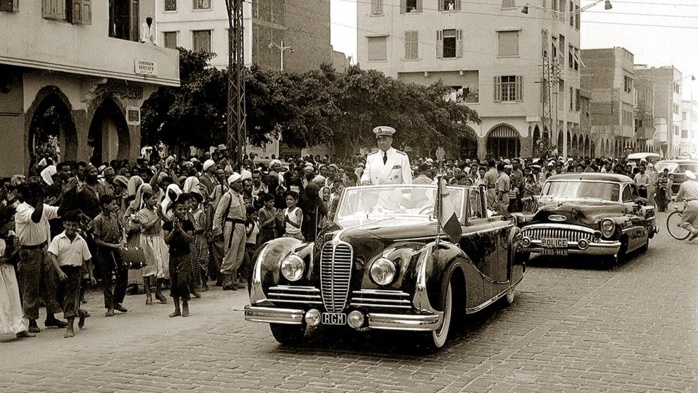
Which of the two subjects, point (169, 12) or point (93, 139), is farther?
point (169, 12)

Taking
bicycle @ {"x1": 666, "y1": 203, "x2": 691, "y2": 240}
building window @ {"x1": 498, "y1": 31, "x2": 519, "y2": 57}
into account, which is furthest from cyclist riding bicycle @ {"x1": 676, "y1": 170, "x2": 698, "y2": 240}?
building window @ {"x1": 498, "y1": 31, "x2": 519, "y2": 57}

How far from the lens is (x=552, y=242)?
1598 cm

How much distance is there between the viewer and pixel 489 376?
26.7ft

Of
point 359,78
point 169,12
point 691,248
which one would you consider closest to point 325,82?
point 359,78

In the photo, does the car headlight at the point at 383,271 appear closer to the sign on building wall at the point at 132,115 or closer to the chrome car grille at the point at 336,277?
the chrome car grille at the point at 336,277

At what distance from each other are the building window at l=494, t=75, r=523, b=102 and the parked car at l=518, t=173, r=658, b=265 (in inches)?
1572

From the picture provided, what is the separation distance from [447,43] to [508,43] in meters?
4.18

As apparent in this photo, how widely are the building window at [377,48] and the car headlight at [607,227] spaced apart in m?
46.5

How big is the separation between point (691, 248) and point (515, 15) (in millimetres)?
39811

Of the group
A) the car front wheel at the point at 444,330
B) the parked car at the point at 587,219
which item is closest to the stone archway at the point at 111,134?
the parked car at the point at 587,219

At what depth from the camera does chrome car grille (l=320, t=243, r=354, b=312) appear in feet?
29.0

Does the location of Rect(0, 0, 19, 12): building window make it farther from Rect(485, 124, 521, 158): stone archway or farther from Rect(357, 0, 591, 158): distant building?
Rect(485, 124, 521, 158): stone archway

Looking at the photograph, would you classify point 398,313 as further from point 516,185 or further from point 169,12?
point 169,12

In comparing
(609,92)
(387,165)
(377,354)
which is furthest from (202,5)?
(377,354)
